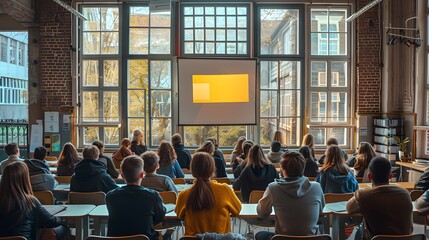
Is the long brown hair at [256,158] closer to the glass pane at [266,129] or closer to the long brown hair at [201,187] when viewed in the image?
the long brown hair at [201,187]

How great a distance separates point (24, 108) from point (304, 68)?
328 inches

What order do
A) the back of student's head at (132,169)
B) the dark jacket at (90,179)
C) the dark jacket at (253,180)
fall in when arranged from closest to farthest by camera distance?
the back of student's head at (132,169) < the dark jacket at (90,179) < the dark jacket at (253,180)

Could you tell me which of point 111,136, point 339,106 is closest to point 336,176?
point 339,106

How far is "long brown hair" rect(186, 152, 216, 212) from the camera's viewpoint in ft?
10.5

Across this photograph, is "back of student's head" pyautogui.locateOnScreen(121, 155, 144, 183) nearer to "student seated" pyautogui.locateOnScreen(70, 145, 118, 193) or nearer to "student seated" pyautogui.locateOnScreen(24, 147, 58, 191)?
A: "student seated" pyautogui.locateOnScreen(70, 145, 118, 193)

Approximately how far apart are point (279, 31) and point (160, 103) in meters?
3.47

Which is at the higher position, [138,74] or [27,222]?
[138,74]

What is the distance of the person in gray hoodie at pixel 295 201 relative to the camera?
328cm

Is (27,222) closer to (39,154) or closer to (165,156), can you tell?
(39,154)

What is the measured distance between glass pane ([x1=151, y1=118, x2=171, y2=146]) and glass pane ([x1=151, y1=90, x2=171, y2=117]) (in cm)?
15

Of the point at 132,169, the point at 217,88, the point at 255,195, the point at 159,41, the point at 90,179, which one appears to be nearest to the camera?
the point at 132,169

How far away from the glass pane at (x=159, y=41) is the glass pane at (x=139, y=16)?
295 millimetres

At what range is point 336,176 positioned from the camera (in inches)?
184

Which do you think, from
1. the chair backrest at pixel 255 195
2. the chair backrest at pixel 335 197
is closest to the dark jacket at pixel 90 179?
the chair backrest at pixel 255 195
